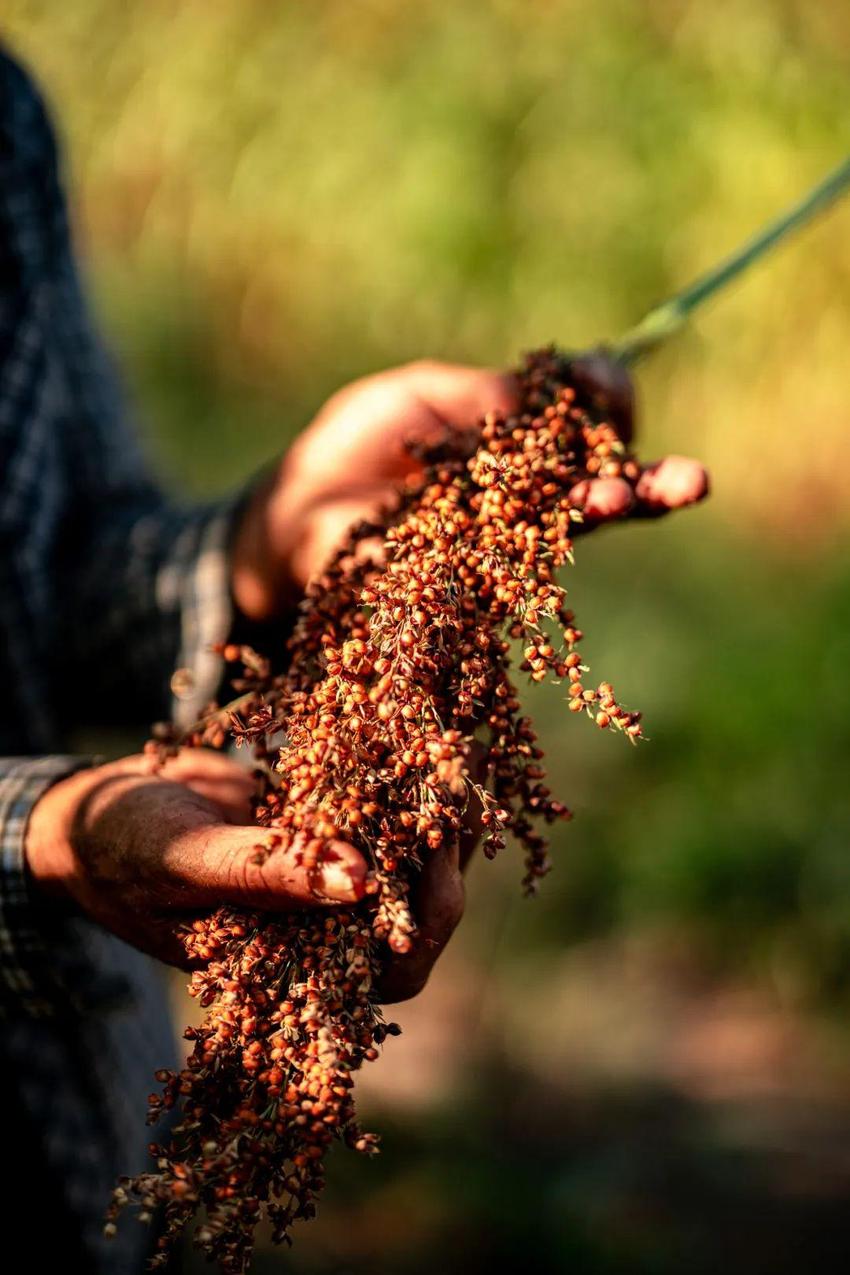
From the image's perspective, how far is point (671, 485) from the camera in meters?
1.68

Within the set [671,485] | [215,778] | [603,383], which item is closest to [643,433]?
[603,383]

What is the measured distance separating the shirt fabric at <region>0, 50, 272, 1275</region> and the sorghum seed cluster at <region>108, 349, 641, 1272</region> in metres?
0.51

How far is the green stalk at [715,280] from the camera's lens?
1.85 m

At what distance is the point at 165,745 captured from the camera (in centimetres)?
165

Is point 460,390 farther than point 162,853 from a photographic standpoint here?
Yes

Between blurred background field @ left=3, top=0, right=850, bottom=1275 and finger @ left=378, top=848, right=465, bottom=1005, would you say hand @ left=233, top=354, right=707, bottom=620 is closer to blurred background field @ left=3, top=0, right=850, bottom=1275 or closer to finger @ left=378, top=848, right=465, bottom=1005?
finger @ left=378, top=848, right=465, bottom=1005

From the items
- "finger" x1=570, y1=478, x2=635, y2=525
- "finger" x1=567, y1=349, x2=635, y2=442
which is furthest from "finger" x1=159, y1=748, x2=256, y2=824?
"finger" x1=567, y1=349, x2=635, y2=442

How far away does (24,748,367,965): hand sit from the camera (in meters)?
1.31

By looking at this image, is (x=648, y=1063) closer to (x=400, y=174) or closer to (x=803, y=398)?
(x=803, y=398)

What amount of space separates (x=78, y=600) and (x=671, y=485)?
4.12 ft

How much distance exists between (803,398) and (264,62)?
3.63 m

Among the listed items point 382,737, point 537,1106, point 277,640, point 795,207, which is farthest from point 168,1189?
point 537,1106

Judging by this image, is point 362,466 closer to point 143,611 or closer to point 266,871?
point 143,611

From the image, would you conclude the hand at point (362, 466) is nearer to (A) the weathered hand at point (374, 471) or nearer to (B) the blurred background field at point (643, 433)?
(A) the weathered hand at point (374, 471)
